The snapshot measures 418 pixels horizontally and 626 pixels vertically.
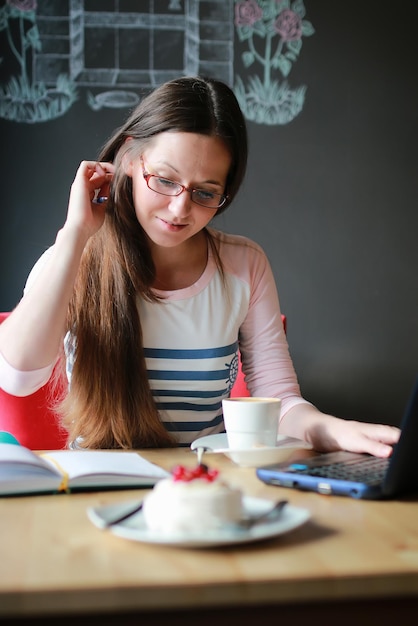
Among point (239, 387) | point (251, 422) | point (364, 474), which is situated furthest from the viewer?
point (239, 387)

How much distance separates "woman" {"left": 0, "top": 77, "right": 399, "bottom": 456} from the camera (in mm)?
1377

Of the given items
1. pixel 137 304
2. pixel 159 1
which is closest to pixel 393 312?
pixel 159 1

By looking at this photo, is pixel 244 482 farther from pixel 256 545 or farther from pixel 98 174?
pixel 98 174

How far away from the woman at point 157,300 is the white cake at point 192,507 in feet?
1.78

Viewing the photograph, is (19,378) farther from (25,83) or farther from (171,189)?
(25,83)

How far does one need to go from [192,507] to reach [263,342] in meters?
0.97

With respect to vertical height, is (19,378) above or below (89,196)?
below

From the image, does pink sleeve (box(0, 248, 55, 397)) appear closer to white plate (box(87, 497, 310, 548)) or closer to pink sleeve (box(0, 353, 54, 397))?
pink sleeve (box(0, 353, 54, 397))

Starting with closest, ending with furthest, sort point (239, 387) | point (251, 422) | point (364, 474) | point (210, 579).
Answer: point (210, 579) < point (364, 474) < point (251, 422) < point (239, 387)

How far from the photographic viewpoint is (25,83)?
265 cm

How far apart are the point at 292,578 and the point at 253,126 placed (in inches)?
92.1

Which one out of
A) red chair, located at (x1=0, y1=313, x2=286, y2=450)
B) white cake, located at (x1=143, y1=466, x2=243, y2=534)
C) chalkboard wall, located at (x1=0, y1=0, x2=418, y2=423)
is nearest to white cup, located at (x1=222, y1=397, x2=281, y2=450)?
white cake, located at (x1=143, y1=466, x2=243, y2=534)

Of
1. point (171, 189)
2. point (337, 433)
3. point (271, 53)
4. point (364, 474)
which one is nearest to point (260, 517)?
point (364, 474)

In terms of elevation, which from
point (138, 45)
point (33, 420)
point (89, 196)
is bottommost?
point (33, 420)
